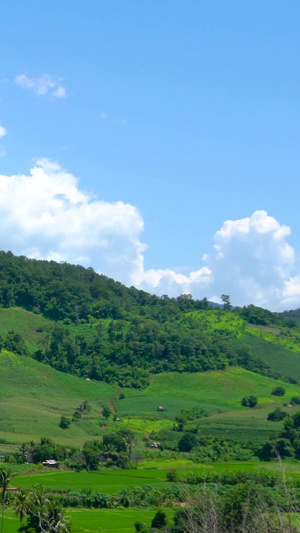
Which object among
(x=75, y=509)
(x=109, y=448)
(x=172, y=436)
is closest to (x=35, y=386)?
(x=172, y=436)

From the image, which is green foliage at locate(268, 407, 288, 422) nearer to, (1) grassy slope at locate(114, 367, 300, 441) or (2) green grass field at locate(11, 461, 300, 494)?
(1) grassy slope at locate(114, 367, 300, 441)

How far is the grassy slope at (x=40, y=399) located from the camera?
431 ft

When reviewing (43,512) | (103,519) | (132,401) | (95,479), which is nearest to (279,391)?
(132,401)

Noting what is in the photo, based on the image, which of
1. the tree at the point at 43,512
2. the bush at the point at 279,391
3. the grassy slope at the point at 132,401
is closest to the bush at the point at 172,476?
the grassy slope at the point at 132,401

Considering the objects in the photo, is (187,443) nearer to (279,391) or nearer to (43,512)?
(279,391)

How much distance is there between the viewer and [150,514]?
7456cm

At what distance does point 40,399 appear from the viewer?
158 metres

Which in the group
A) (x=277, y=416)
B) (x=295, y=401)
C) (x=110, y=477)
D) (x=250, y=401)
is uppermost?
(x=295, y=401)

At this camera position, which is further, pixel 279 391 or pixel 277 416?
pixel 279 391

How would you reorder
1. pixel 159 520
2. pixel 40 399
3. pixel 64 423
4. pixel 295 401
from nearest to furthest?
pixel 159 520
pixel 64 423
pixel 40 399
pixel 295 401

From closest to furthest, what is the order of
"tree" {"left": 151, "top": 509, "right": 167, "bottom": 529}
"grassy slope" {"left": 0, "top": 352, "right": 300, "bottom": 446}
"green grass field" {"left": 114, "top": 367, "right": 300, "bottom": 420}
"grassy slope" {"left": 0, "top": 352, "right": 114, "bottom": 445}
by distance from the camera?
"tree" {"left": 151, "top": 509, "right": 167, "bottom": 529}, "grassy slope" {"left": 0, "top": 352, "right": 114, "bottom": 445}, "grassy slope" {"left": 0, "top": 352, "right": 300, "bottom": 446}, "green grass field" {"left": 114, "top": 367, "right": 300, "bottom": 420}

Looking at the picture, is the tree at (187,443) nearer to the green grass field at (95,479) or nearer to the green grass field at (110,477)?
the green grass field at (110,477)

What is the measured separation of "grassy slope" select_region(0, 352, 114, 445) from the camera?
131250 millimetres

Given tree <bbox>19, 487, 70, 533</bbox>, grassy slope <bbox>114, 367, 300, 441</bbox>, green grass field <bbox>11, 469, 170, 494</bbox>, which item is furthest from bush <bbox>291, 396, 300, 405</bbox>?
tree <bbox>19, 487, 70, 533</bbox>
